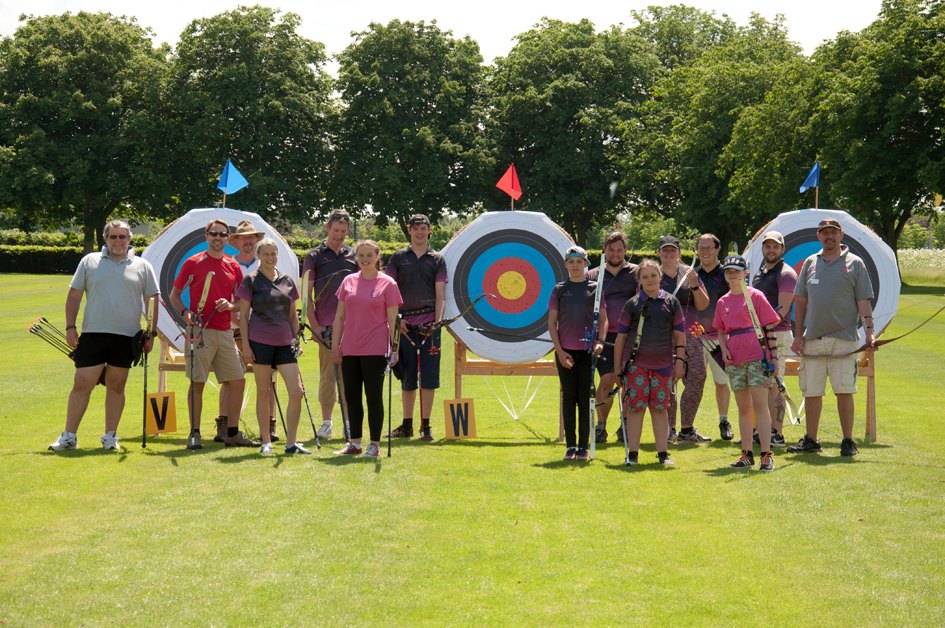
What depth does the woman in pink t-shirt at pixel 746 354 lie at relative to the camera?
356 inches

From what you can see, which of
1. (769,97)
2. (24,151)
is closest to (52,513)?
(769,97)

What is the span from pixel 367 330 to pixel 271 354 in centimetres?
91

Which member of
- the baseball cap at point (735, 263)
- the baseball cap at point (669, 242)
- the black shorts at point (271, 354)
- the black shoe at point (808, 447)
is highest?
the baseball cap at point (669, 242)

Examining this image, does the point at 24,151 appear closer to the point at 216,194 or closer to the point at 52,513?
the point at 216,194

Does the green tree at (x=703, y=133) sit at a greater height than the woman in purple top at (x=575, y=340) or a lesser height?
greater

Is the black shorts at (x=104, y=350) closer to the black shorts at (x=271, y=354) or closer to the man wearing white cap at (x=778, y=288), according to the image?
the black shorts at (x=271, y=354)

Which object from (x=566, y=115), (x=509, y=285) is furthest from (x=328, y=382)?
(x=566, y=115)

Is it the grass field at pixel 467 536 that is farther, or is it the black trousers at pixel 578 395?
the black trousers at pixel 578 395

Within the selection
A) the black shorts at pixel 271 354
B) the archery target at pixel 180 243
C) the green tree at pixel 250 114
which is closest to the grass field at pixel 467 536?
the black shorts at pixel 271 354

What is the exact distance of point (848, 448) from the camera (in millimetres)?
9734

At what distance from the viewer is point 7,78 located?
5219 cm

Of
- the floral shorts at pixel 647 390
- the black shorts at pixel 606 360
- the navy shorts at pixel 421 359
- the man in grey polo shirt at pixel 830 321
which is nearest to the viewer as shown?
the floral shorts at pixel 647 390

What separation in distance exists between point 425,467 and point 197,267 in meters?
2.95

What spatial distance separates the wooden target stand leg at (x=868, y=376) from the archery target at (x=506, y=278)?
2595 millimetres
